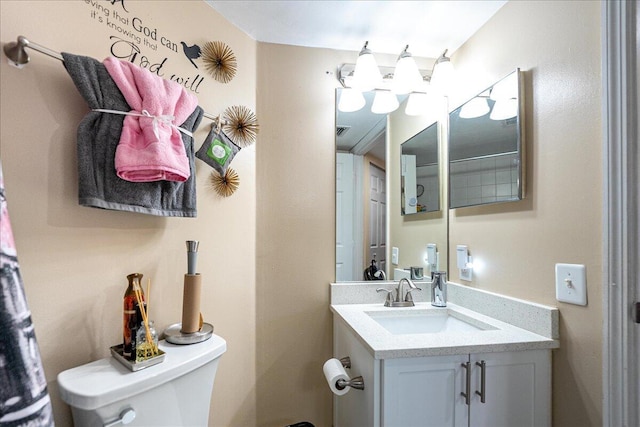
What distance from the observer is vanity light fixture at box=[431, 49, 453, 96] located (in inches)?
58.2

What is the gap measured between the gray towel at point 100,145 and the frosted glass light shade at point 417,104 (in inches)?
49.3

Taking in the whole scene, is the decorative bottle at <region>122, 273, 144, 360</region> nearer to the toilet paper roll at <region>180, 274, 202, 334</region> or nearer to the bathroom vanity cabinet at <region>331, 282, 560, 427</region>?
the toilet paper roll at <region>180, 274, 202, 334</region>

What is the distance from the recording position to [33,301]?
0.78m

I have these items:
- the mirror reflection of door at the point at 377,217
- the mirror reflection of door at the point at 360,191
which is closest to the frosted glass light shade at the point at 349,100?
the mirror reflection of door at the point at 360,191

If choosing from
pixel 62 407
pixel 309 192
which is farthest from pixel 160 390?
pixel 309 192

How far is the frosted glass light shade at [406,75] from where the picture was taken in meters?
1.46

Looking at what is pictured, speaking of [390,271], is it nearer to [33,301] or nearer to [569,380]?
[569,380]

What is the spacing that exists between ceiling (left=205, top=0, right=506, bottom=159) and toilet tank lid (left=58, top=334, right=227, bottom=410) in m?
1.10

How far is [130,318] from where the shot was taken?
89 centimetres

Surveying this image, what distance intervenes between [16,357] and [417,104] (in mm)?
1672

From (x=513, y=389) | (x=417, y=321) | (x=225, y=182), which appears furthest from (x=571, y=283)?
(x=225, y=182)

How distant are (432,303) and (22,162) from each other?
155 centimetres

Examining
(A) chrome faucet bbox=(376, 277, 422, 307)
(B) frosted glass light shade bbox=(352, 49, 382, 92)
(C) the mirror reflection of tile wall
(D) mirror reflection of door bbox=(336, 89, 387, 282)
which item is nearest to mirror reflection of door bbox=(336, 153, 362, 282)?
(D) mirror reflection of door bbox=(336, 89, 387, 282)

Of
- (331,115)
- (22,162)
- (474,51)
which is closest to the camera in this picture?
(22,162)
